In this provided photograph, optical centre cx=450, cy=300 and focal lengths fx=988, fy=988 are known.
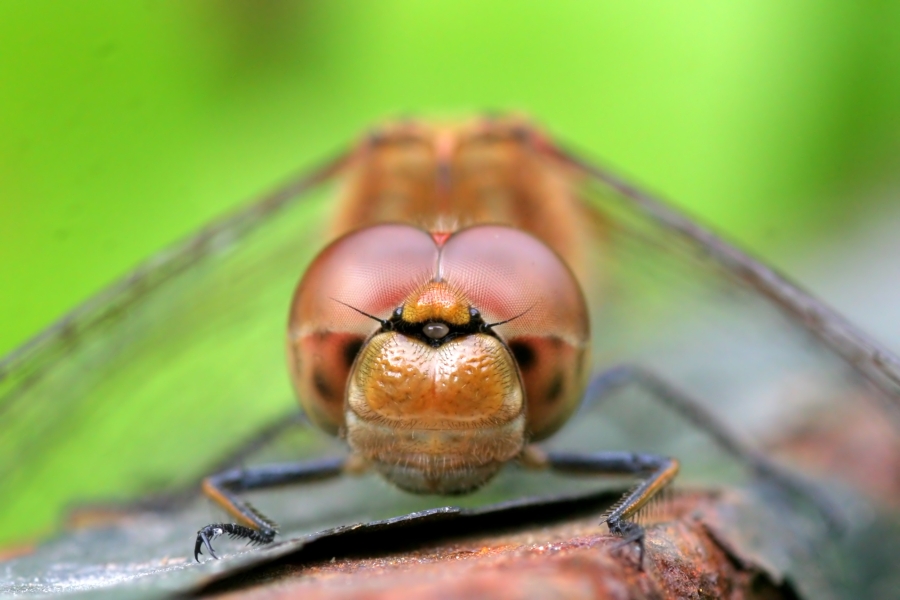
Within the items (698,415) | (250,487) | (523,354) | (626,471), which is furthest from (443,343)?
(698,415)

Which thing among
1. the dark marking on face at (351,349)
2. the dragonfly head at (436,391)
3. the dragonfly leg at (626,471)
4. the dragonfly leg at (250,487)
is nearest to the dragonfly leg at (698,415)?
the dragonfly leg at (626,471)

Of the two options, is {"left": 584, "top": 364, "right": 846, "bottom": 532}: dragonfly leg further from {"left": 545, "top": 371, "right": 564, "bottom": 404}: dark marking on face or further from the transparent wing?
the transparent wing

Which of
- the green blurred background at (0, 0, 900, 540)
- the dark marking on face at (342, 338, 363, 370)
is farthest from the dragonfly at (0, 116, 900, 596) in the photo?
the green blurred background at (0, 0, 900, 540)

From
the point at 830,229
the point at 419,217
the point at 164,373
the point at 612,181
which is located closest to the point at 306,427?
the point at 164,373

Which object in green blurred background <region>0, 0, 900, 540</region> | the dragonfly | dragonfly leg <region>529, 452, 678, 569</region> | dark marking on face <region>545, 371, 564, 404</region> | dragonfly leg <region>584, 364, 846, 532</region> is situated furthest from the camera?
green blurred background <region>0, 0, 900, 540</region>

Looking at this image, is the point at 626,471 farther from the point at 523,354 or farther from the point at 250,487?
the point at 250,487

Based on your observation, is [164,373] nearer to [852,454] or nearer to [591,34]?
[852,454]
